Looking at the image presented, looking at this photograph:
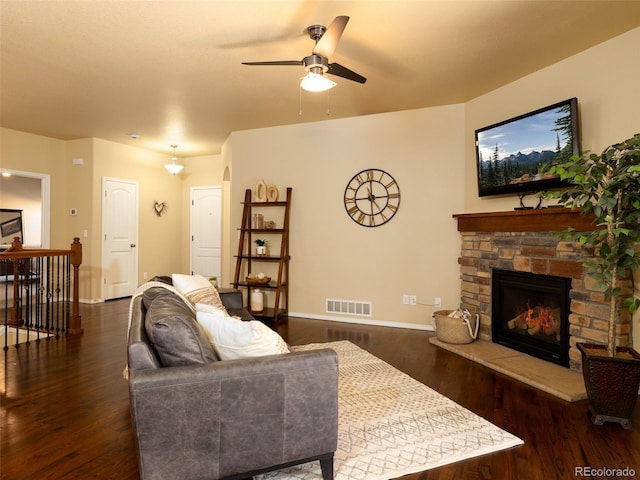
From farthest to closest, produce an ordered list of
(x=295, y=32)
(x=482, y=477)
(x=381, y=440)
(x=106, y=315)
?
(x=106, y=315) < (x=295, y=32) < (x=381, y=440) < (x=482, y=477)

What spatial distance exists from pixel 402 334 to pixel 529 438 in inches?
88.7

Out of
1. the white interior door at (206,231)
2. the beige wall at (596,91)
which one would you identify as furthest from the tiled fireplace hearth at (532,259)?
the white interior door at (206,231)

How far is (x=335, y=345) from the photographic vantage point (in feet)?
12.7

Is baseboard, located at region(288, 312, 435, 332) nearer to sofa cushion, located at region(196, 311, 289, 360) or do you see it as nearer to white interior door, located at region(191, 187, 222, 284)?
white interior door, located at region(191, 187, 222, 284)

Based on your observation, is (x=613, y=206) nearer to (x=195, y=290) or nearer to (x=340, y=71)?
(x=340, y=71)

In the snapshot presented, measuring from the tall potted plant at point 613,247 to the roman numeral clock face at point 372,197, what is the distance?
2.38 meters

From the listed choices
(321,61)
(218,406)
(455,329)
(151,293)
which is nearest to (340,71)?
(321,61)

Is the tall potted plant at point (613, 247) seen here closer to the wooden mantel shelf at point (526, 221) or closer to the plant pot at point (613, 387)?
the plant pot at point (613, 387)

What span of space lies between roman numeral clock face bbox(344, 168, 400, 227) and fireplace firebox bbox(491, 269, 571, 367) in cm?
148

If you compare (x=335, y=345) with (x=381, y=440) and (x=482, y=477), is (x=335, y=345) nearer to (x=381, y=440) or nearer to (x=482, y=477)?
(x=381, y=440)

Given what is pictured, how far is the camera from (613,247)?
7.81 feet

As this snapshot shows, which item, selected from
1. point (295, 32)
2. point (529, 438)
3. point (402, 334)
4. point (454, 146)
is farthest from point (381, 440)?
point (454, 146)

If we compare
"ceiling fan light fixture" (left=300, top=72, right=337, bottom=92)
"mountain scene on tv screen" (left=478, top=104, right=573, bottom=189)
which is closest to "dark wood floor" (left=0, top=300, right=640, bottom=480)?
"mountain scene on tv screen" (left=478, top=104, right=573, bottom=189)

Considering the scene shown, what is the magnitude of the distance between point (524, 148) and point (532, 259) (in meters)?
1.03
